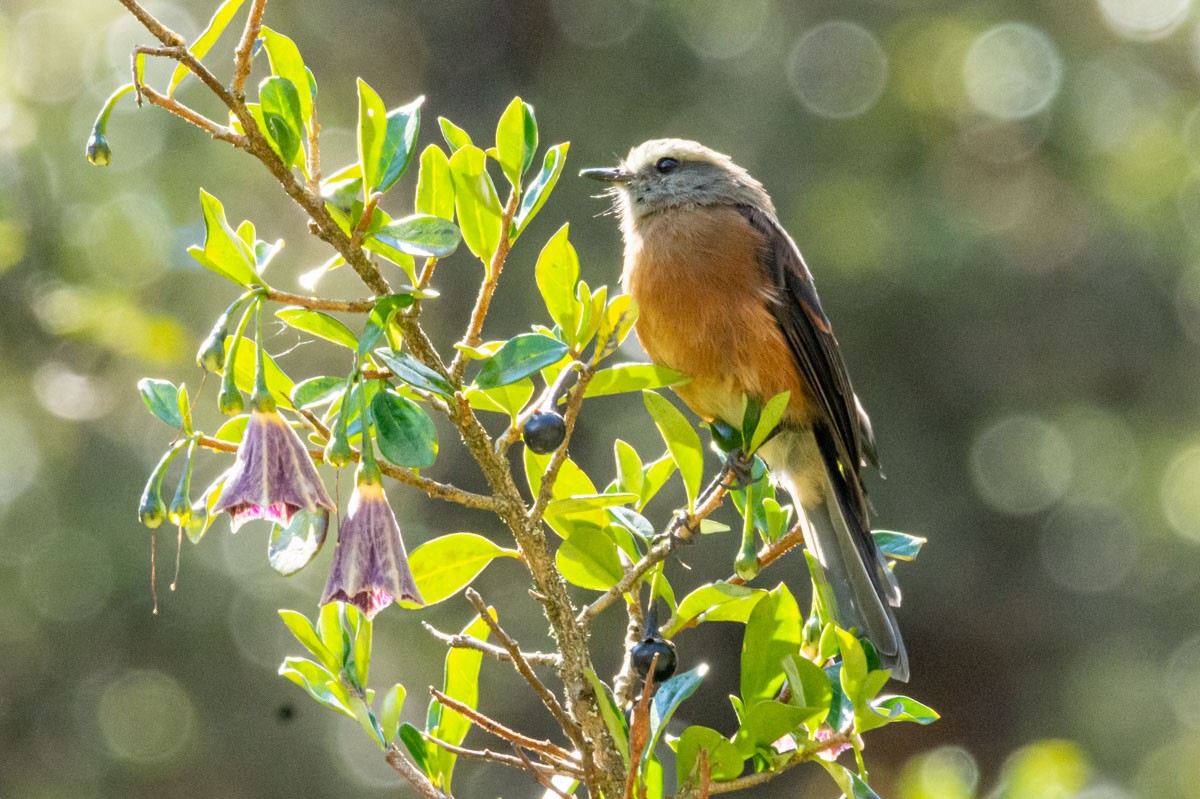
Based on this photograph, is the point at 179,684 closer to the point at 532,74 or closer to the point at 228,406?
the point at 532,74

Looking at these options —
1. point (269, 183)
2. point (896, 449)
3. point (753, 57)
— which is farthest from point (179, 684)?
point (753, 57)

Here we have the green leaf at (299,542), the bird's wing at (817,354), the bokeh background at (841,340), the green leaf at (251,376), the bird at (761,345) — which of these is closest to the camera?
the green leaf at (299,542)

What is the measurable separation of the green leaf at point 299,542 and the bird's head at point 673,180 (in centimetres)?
189

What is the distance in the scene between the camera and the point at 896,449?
726cm

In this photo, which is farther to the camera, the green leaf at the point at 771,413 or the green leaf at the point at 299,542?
the green leaf at the point at 771,413

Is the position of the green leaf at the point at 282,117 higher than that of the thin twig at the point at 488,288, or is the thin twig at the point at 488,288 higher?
the green leaf at the point at 282,117

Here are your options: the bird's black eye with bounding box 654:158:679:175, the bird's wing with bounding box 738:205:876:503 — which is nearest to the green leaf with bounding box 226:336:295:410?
the bird's wing with bounding box 738:205:876:503

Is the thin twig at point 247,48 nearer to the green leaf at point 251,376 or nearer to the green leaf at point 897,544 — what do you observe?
the green leaf at point 251,376

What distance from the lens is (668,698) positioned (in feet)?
5.32

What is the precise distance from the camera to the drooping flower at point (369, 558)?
146 centimetres

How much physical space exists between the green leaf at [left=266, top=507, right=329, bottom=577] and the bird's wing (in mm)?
1615

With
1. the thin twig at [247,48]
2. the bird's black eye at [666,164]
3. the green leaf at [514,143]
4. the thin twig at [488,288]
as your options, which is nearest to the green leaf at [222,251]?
the thin twig at [247,48]

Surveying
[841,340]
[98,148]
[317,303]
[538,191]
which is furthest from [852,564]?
[841,340]

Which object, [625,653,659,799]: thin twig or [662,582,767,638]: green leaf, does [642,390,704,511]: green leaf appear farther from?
[625,653,659,799]: thin twig
